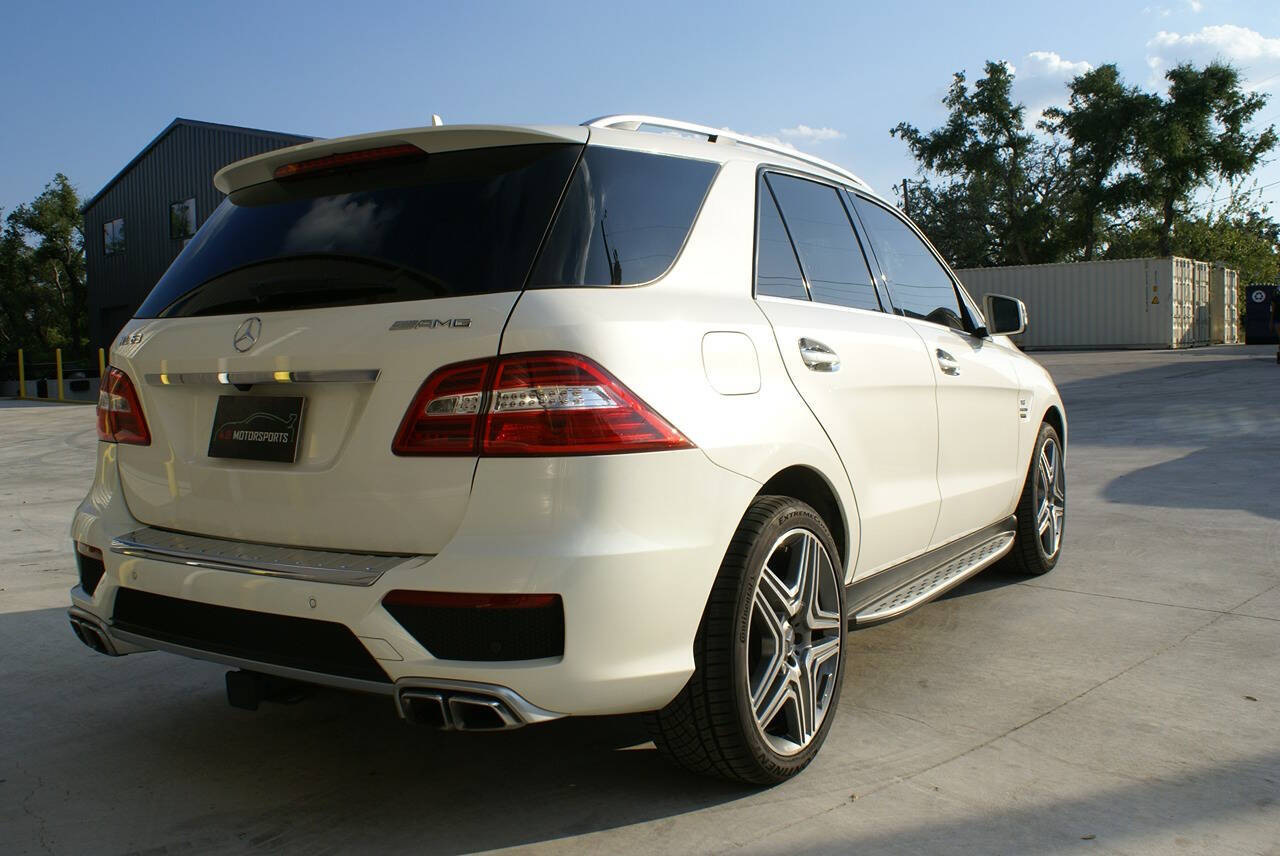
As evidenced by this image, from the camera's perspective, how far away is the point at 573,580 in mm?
2316

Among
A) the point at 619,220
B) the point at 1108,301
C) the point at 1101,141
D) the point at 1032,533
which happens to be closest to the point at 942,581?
the point at 1032,533

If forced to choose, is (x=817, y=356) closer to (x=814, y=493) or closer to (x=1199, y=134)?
(x=814, y=493)

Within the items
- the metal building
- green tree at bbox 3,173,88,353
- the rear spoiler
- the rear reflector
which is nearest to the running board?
the rear spoiler

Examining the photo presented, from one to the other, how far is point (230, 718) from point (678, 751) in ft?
5.39

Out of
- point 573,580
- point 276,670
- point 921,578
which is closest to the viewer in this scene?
point 573,580

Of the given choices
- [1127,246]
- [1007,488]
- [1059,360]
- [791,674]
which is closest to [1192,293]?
[1059,360]

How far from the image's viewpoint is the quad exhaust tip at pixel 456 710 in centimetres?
234

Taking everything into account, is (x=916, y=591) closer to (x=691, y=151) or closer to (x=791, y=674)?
(x=791, y=674)

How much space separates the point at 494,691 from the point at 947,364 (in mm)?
2434

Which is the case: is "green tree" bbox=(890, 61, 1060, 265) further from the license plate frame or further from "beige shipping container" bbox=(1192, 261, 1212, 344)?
the license plate frame

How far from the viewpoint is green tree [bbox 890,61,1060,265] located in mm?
50406

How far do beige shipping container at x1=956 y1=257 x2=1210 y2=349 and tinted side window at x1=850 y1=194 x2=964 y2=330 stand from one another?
93.9 feet

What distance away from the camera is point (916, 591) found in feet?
12.3

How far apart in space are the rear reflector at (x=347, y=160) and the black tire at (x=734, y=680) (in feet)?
4.09
